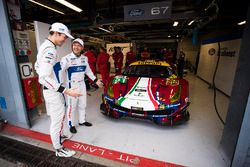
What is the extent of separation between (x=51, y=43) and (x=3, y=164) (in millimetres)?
1545

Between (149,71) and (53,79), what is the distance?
2051mm

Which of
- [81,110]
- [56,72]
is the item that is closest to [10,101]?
[81,110]

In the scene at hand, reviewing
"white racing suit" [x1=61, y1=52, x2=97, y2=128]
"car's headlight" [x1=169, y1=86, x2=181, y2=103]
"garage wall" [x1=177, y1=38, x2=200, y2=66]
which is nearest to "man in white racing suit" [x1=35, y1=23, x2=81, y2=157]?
"white racing suit" [x1=61, y1=52, x2=97, y2=128]

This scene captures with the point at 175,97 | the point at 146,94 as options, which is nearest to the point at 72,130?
the point at 146,94

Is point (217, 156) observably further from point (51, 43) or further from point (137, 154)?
point (51, 43)

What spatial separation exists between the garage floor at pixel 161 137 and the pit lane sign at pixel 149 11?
245cm

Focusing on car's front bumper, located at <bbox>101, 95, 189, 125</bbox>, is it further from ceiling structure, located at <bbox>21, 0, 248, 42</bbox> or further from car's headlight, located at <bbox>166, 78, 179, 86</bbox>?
ceiling structure, located at <bbox>21, 0, 248, 42</bbox>

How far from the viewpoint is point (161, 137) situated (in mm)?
1996

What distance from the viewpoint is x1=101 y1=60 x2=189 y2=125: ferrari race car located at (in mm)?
2012

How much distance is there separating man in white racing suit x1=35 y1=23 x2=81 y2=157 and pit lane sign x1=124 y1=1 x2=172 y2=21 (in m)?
2.40

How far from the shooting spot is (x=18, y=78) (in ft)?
6.65

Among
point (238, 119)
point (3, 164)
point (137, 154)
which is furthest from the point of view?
point (137, 154)

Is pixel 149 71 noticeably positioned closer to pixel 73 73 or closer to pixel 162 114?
pixel 162 114

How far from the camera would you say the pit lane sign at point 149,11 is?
3.11 m
